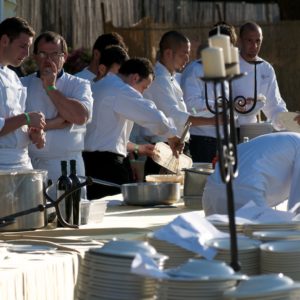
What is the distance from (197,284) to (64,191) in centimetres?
174

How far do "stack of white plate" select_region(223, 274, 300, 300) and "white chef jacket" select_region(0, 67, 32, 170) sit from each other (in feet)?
8.00

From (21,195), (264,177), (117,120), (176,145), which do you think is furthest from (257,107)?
(21,195)

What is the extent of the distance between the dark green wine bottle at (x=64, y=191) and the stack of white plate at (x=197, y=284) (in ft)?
5.50

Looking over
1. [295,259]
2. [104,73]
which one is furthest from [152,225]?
[104,73]

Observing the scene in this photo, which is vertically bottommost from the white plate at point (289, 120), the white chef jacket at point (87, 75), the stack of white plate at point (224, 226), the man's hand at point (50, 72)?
the stack of white plate at point (224, 226)

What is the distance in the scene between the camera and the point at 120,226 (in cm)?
403

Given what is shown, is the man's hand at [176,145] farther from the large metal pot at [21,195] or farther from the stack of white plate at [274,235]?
the stack of white plate at [274,235]

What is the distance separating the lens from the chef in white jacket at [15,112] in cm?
446

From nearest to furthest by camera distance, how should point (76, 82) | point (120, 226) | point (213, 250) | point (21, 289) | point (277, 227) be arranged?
point (213, 250)
point (21, 289)
point (277, 227)
point (120, 226)
point (76, 82)

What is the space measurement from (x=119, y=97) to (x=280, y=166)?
6.43 ft

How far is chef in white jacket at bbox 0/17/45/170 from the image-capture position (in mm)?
4461

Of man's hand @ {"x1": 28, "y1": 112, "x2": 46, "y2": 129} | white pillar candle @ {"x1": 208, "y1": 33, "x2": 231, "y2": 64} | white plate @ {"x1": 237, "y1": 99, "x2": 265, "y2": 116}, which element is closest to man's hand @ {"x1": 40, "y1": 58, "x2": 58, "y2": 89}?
man's hand @ {"x1": 28, "y1": 112, "x2": 46, "y2": 129}

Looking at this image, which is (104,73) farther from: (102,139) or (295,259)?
(295,259)

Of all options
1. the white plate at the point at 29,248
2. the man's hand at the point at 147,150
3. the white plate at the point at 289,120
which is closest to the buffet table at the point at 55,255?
the white plate at the point at 29,248
